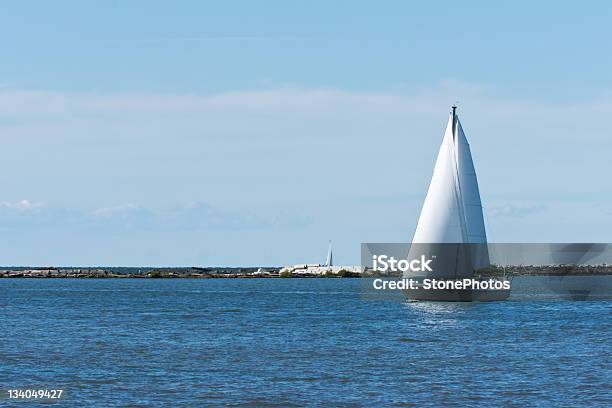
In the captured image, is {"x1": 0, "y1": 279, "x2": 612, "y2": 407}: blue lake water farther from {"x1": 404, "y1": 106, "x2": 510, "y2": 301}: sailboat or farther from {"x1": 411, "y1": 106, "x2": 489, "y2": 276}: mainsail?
{"x1": 411, "y1": 106, "x2": 489, "y2": 276}: mainsail

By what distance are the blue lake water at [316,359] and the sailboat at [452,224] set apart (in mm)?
2959

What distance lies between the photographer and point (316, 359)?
50062mm

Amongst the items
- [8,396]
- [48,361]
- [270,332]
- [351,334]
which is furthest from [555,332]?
[8,396]

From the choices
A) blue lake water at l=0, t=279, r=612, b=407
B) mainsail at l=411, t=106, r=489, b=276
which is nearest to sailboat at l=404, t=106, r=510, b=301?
mainsail at l=411, t=106, r=489, b=276

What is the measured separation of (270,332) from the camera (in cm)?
6688

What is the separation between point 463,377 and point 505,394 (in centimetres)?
443

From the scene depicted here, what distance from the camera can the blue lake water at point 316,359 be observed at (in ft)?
127

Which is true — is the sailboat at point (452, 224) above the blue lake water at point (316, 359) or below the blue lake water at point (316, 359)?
above

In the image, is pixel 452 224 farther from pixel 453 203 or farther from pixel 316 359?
pixel 316 359

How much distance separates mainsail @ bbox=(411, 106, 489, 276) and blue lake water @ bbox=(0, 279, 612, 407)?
5716 mm

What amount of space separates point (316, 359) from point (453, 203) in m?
39.1

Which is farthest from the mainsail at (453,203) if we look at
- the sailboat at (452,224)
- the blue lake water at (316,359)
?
the blue lake water at (316,359)

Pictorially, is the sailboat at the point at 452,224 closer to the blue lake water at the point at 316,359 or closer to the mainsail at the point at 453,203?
the mainsail at the point at 453,203

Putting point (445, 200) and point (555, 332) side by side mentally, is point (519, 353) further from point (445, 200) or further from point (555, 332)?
point (445, 200)
